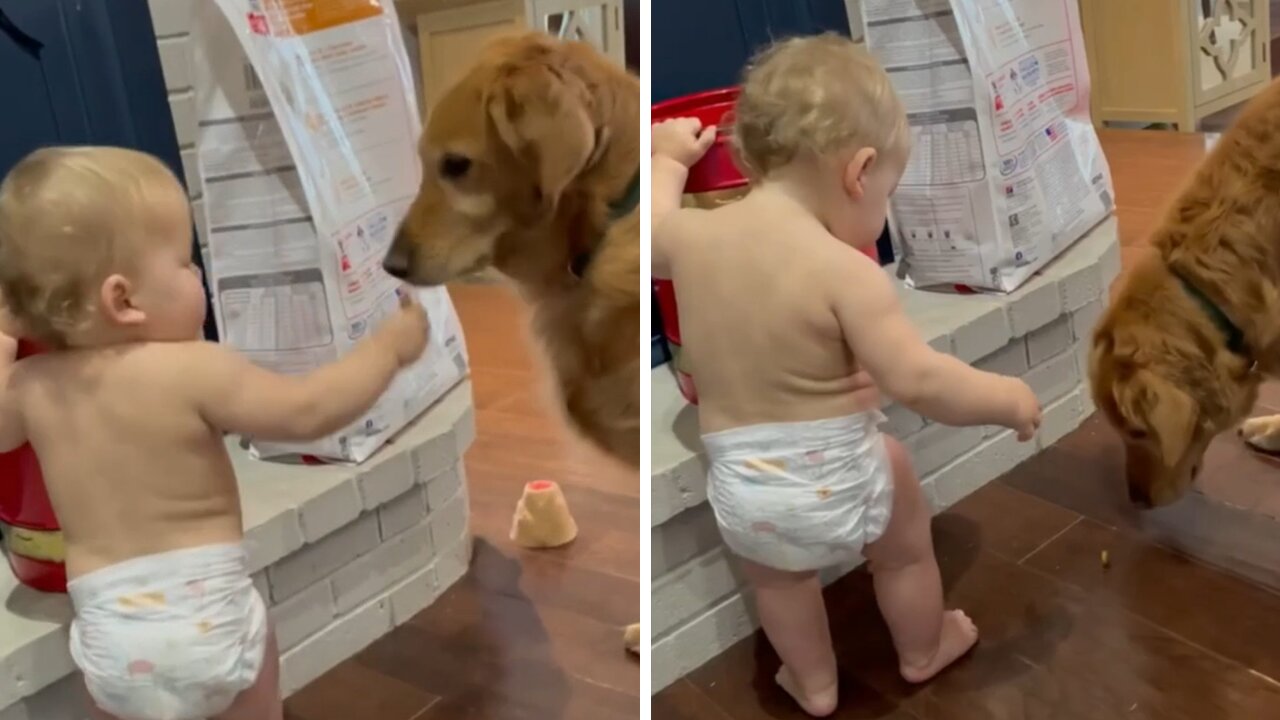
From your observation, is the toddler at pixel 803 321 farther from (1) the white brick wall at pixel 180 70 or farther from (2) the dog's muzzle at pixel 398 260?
(1) the white brick wall at pixel 180 70

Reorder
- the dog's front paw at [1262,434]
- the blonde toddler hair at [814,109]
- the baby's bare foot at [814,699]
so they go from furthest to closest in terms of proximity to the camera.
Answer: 1. the dog's front paw at [1262,434]
2. the baby's bare foot at [814,699]
3. the blonde toddler hair at [814,109]

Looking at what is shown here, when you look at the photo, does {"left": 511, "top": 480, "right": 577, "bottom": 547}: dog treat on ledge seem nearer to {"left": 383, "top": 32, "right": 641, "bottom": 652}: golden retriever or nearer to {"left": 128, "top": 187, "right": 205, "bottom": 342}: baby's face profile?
{"left": 383, "top": 32, "right": 641, "bottom": 652}: golden retriever

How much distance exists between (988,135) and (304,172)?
46cm

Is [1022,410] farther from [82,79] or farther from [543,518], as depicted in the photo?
[82,79]

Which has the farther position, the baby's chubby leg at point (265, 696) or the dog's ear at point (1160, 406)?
the dog's ear at point (1160, 406)

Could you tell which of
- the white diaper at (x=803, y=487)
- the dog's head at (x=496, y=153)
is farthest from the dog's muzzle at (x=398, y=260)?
the white diaper at (x=803, y=487)

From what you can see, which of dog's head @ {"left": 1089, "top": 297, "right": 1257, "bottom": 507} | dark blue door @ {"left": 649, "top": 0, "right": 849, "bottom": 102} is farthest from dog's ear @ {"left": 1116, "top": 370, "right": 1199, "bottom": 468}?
dark blue door @ {"left": 649, "top": 0, "right": 849, "bottom": 102}

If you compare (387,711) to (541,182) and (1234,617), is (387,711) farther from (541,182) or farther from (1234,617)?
(1234,617)

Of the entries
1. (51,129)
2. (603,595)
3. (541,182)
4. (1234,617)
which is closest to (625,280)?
(541,182)

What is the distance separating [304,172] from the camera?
56 centimetres

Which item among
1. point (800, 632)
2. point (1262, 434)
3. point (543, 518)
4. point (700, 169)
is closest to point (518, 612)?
point (543, 518)

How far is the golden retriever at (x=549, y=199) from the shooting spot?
0.54 metres

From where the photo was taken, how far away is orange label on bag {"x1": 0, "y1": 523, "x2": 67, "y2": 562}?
578 millimetres

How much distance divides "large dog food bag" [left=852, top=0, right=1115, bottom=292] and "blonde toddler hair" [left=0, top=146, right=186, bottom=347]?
0.50m
